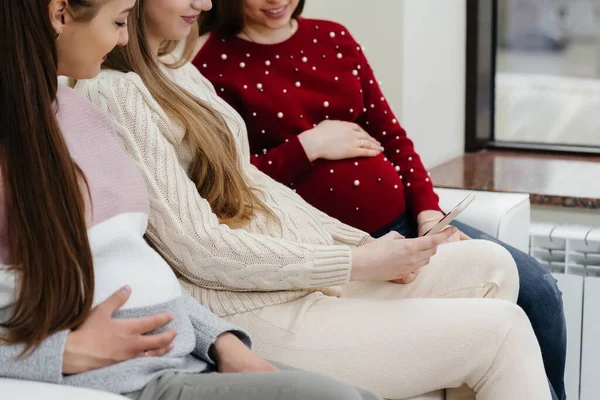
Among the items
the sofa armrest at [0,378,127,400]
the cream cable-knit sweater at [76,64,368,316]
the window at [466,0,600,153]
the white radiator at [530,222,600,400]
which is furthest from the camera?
the window at [466,0,600,153]

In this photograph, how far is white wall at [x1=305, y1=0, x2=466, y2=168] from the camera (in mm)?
2635

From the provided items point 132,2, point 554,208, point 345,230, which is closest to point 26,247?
point 132,2

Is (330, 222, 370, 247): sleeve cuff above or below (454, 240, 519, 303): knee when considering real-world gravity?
above

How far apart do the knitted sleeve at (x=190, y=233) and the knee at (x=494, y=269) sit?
0.26 m

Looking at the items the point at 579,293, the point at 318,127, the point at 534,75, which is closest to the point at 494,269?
the point at 318,127

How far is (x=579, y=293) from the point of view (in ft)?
7.77

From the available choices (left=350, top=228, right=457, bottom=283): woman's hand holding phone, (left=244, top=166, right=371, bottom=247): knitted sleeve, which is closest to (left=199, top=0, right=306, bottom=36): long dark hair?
(left=244, top=166, right=371, bottom=247): knitted sleeve

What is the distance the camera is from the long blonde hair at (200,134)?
62.6 inches

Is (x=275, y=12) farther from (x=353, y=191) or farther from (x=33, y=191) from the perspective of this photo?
(x=33, y=191)

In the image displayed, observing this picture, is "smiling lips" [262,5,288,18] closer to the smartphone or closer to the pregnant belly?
the pregnant belly

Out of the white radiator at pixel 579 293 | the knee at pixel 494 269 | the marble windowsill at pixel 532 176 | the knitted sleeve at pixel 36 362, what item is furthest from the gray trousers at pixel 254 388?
the marble windowsill at pixel 532 176

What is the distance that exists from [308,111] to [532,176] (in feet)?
3.24

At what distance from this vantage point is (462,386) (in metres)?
1.63

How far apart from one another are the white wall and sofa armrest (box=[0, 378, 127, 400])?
1632 millimetres
